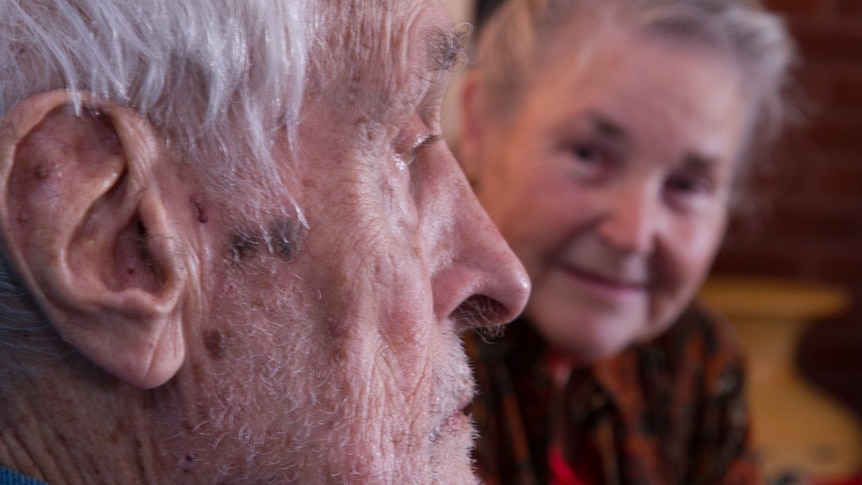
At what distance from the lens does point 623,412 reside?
1.51 metres

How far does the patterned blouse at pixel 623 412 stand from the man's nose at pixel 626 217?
0.20m

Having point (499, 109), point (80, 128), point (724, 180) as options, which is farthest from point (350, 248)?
point (724, 180)

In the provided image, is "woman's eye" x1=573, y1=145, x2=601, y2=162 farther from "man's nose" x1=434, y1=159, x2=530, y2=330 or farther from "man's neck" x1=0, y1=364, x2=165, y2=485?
"man's neck" x1=0, y1=364, x2=165, y2=485

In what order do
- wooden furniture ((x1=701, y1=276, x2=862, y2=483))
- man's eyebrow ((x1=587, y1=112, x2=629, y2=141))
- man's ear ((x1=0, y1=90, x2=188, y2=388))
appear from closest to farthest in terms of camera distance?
man's ear ((x1=0, y1=90, x2=188, y2=388))
man's eyebrow ((x1=587, y1=112, x2=629, y2=141))
wooden furniture ((x1=701, y1=276, x2=862, y2=483))

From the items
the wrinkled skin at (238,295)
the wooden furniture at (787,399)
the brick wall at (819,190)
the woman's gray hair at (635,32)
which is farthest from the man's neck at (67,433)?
the brick wall at (819,190)

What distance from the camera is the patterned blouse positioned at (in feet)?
4.49

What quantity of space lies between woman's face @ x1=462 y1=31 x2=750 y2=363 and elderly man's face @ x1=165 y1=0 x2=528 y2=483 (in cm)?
61

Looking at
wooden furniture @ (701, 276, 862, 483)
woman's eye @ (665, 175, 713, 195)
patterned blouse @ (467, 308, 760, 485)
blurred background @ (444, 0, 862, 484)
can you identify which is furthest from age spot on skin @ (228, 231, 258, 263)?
blurred background @ (444, 0, 862, 484)

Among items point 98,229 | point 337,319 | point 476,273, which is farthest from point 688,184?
point 98,229

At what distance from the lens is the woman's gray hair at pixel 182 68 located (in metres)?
0.65

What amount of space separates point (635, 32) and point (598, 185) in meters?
0.23

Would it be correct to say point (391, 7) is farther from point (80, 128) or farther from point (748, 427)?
point (748, 427)

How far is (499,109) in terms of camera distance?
147 cm

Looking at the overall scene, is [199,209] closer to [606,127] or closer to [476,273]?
[476,273]
